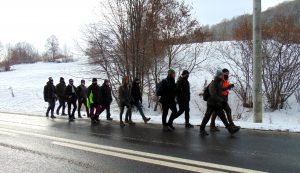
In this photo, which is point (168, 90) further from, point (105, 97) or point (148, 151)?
point (105, 97)

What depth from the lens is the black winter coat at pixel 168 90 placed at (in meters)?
11.8

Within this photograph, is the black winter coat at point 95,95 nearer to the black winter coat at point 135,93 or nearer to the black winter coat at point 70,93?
the black winter coat at point 70,93

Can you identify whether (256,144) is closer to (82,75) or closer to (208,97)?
(208,97)

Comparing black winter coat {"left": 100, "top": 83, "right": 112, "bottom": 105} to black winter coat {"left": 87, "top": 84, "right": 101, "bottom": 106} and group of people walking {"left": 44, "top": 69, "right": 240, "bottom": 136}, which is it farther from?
black winter coat {"left": 87, "top": 84, "right": 101, "bottom": 106}

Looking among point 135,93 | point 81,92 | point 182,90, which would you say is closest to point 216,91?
point 182,90

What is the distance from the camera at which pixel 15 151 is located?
8953mm

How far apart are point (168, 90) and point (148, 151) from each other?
376cm

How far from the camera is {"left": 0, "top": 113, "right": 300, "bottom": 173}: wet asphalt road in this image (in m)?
6.94

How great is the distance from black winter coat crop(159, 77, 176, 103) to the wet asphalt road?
1004mm

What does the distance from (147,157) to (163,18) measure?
15.6 meters

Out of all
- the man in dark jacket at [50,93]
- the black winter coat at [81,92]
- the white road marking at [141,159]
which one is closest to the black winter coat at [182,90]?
the white road marking at [141,159]

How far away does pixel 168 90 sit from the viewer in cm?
1187

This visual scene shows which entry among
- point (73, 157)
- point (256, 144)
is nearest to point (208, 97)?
point (256, 144)

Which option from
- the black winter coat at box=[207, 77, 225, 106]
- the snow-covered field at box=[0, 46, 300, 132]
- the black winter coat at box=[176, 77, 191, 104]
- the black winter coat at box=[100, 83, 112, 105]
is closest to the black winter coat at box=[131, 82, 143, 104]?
A: the snow-covered field at box=[0, 46, 300, 132]
